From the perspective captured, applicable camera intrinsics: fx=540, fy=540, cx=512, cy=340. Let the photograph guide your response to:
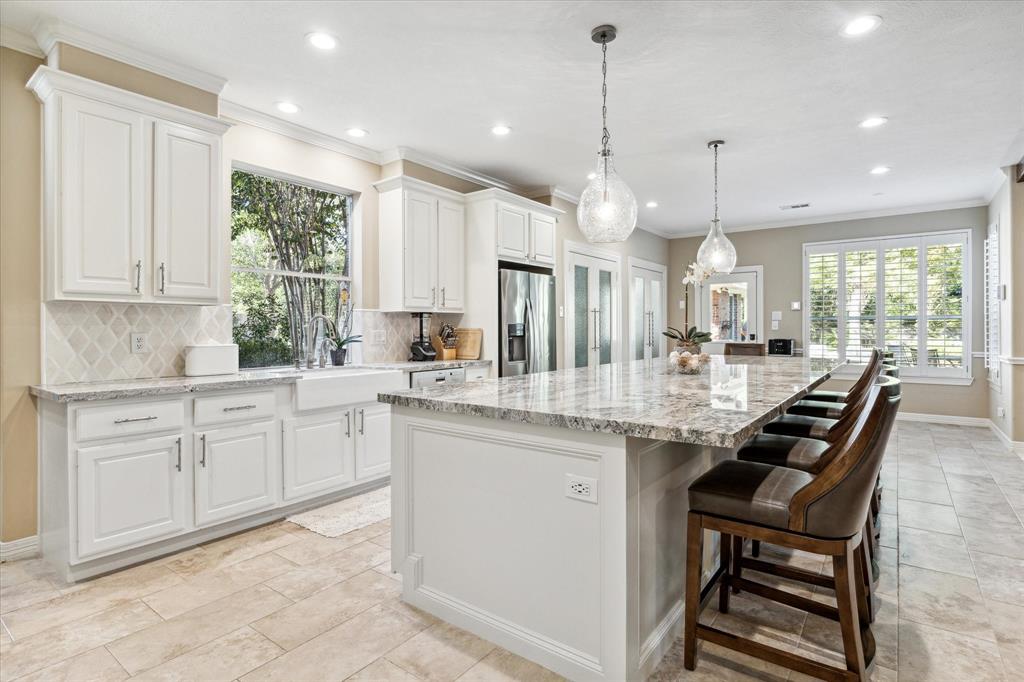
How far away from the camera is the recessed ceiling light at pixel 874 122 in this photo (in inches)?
152

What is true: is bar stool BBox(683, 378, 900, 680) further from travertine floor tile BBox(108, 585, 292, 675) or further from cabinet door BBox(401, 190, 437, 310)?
cabinet door BBox(401, 190, 437, 310)

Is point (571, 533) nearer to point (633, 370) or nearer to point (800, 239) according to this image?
point (633, 370)

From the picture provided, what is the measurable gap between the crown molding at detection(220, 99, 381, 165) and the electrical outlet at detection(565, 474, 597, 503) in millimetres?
3393

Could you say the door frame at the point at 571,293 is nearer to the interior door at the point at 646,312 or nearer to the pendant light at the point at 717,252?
the interior door at the point at 646,312

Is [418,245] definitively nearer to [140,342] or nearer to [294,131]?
[294,131]

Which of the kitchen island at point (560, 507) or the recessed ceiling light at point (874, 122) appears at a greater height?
the recessed ceiling light at point (874, 122)

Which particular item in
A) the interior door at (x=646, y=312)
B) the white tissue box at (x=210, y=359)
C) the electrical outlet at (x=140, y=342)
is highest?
the interior door at (x=646, y=312)

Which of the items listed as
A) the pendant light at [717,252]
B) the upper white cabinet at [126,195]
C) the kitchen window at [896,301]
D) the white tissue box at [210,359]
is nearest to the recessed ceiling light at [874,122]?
the pendant light at [717,252]

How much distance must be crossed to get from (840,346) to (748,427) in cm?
686

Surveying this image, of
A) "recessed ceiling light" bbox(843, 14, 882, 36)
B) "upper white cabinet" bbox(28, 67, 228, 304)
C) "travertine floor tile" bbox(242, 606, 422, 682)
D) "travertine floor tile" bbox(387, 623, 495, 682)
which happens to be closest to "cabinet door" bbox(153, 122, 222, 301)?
"upper white cabinet" bbox(28, 67, 228, 304)

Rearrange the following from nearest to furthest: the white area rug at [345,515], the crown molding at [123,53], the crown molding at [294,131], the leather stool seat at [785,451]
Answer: the leather stool seat at [785,451]
the crown molding at [123,53]
the white area rug at [345,515]
the crown molding at [294,131]

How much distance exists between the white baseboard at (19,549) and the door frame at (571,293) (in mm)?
4411

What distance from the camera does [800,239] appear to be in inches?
296

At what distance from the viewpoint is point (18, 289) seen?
2742 mm
